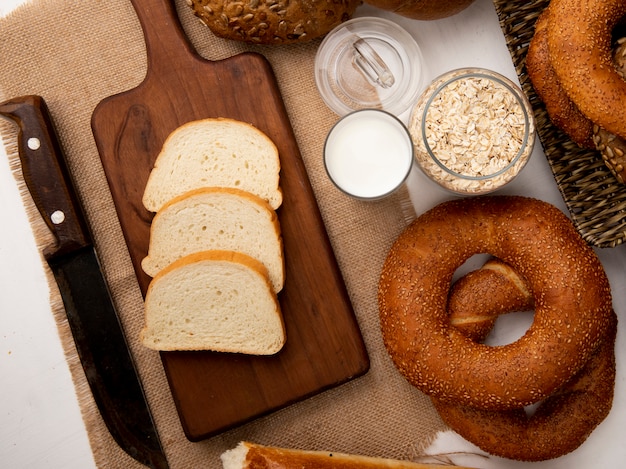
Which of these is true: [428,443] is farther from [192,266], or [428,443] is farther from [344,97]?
[344,97]

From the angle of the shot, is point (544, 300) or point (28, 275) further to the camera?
point (28, 275)

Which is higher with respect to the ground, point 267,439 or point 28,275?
point 28,275

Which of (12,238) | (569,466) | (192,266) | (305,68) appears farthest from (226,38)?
(569,466)

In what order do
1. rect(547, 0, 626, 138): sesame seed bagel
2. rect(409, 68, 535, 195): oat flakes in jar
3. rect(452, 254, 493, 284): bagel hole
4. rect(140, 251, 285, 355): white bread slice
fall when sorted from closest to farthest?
rect(547, 0, 626, 138): sesame seed bagel → rect(409, 68, 535, 195): oat flakes in jar → rect(140, 251, 285, 355): white bread slice → rect(452, 254, 493, 284): bagel hole

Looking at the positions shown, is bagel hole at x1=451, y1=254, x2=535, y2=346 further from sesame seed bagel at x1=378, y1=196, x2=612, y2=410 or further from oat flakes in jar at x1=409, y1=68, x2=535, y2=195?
oat flakes in jar at x1=409, y1=68, x2=535, y2=195

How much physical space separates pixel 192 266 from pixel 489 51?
94 cm

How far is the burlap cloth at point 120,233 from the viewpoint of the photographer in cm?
144

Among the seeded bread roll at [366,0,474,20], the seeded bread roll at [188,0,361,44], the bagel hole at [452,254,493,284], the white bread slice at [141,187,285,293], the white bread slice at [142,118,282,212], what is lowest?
the bagel hole at [452,254,493,284]

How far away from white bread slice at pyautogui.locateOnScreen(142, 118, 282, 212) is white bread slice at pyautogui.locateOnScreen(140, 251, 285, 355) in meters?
0.19

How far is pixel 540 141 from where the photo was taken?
1.33 meters

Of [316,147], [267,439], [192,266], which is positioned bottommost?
[267,439]

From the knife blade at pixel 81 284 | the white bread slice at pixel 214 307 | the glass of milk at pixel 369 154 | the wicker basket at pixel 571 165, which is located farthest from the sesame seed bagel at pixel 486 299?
the knife blade at pixel 81 284

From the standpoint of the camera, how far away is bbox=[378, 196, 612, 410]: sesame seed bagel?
4.07 ft

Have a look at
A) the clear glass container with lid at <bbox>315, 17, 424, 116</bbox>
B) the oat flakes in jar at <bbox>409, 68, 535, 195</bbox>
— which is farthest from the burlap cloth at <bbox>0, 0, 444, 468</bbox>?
the oat flakes in jar at <bbox>409, 68, 535, 195</bbox>
